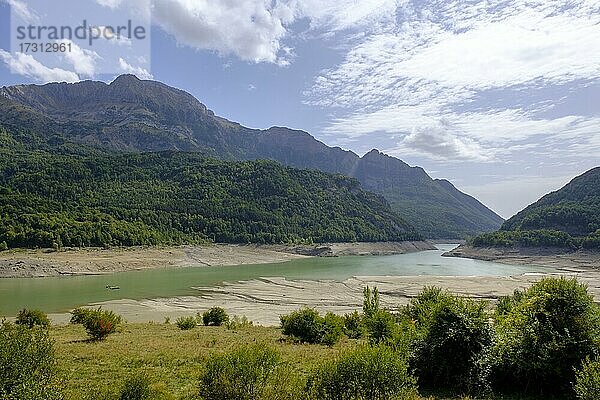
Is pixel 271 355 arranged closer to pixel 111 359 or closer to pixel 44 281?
pixel 111 359

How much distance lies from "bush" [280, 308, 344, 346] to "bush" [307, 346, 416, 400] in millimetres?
12376

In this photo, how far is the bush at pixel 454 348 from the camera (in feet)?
37.5

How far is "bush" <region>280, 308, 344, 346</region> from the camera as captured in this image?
66.1 ft

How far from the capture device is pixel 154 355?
1558 cm

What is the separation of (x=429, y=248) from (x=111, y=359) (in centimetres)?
14967

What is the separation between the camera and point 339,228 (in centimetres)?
14562

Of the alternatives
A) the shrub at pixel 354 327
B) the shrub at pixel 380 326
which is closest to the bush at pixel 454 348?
the shrub at pixel 380 326

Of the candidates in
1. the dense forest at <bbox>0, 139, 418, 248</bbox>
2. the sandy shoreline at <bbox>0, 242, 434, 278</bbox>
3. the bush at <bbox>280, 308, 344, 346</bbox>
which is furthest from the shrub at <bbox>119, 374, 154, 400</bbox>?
the dense forest at <bbox>0, 139, 418, 248</bbox>

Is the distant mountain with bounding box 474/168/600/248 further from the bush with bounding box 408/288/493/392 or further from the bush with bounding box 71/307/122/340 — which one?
the bush with bounding box 71/307/122/340

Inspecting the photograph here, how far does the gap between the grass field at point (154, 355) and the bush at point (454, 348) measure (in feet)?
10.2

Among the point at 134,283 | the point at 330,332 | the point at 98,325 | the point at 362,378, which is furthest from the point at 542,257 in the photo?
the point at 362,378

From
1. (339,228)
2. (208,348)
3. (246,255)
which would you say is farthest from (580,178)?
(208,348)

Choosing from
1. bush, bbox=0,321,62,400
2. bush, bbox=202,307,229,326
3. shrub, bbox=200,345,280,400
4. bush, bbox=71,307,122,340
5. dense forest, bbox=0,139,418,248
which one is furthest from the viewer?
dense forest, bbox=0,139,418,248

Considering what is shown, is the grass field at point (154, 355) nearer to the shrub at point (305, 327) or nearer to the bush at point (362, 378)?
the shrub at point (305, 327)
